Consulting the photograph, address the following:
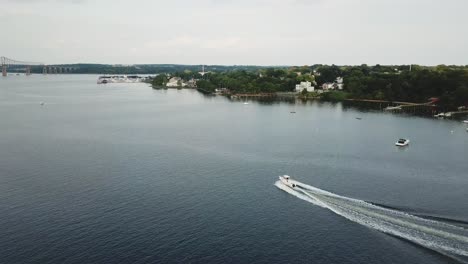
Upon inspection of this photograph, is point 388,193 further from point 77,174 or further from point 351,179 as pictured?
point 77,174

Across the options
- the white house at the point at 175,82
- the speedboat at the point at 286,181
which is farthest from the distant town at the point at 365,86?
the speedboat at the point at 286,181

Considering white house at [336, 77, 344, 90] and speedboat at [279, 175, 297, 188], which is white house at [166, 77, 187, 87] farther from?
speedboat at [279, 175, 297, 188]

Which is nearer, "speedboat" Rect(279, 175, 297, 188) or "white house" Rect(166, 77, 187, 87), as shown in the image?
"speedboat" Rect(279, 175, 297, 188)

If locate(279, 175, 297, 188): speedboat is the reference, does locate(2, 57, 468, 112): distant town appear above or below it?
above

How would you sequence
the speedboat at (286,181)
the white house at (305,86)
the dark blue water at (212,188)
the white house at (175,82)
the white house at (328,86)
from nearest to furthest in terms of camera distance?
the dark blue water at (212,188) → the speedboat at (286,181) → the white house at (305,86) → the white house at (328,86) → the white house at (175,82)

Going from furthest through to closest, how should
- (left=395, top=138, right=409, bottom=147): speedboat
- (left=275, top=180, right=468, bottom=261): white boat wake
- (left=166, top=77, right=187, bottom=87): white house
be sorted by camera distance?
(left=166, top=77, right=187, bottom=87): white house < (left=395, top=138, right=409, bottom=147): speedboat < (left=275, top=180, right=468, bottom=261): white boat wake

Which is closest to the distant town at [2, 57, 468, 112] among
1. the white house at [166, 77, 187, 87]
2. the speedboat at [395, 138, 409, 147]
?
the white house at [166, 77, 187, 87]

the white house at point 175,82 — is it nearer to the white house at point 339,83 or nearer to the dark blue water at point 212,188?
the white house at point 339,83

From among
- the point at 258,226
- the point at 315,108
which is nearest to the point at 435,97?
the point at 315,108
